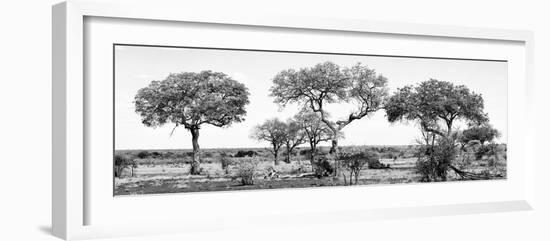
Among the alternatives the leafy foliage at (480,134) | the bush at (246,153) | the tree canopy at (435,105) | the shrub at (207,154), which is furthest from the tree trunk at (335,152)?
the leafy foliage at (480,134)

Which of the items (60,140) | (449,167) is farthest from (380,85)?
(60,140)

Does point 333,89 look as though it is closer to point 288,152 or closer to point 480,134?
point 288,152

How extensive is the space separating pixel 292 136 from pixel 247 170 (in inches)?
31.9

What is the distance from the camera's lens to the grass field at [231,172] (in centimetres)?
1000

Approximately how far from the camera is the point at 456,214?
11.5m

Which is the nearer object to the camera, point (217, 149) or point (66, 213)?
point (66, 213)

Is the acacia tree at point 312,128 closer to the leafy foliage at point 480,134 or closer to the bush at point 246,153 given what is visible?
the bush at point 246,153

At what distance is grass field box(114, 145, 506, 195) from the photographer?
394 inches

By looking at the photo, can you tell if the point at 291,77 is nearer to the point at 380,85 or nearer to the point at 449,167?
the point at 380,85

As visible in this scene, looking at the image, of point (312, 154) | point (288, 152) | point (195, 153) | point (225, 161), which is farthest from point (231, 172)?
point (312, 154)

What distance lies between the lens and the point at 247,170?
10.5 meters

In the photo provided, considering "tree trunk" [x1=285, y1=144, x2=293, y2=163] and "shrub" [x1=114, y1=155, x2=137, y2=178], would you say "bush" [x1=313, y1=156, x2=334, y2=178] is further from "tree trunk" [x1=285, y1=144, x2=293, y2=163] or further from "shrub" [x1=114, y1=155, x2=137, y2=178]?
"shrub" [x1=114, y1=155, x2=137, y2=178]

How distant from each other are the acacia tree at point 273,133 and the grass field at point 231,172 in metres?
0.12

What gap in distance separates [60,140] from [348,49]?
13.3 ft
